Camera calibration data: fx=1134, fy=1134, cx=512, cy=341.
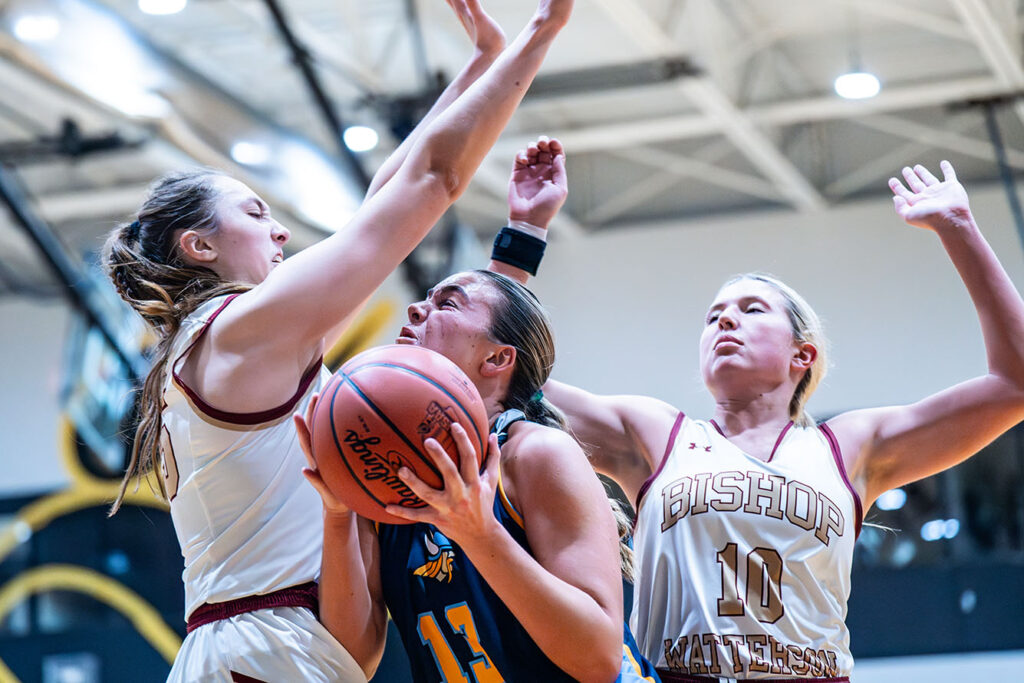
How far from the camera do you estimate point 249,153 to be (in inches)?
331

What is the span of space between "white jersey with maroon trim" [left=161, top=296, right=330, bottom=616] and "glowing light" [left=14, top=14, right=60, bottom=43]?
555 cm

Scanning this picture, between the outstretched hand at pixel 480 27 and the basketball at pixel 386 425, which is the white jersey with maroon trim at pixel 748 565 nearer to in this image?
the basketball at pixel 386 425

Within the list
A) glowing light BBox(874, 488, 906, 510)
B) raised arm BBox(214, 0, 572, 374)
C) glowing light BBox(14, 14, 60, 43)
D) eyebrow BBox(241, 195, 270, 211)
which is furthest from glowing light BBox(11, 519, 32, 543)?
raised arm BBox(214, 0, 572, 374)

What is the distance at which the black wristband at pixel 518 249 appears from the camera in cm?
288

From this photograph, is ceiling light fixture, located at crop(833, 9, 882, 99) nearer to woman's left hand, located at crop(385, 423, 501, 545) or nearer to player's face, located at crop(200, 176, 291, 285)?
player's face, located at crop(200, 176, 291, 285)

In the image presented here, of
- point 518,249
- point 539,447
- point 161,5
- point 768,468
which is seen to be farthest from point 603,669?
→ point 161,5

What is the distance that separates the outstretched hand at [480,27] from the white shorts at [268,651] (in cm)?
137

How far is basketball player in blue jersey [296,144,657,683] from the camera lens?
185 centimetres

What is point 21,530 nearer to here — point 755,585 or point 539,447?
point 755,585

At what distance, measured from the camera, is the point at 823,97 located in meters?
9.35

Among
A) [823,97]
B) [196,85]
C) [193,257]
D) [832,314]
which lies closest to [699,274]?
[832,314]

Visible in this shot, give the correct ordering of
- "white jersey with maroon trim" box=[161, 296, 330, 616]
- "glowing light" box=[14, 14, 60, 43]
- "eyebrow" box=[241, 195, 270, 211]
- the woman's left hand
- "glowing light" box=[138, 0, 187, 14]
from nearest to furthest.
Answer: the woman's left hand, "white jersey with maroon trim" box=[161, 296, 330, 616], "eyebrow" box=[241, 195, 270, 211], "glowing light" box=[14, 14, 60, 43], "glowing light" box=[138, 0, 187, 14]

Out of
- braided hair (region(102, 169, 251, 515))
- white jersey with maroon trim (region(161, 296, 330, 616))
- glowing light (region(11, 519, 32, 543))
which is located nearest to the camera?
white jersey with maroon trim (region(161, 296, 330, 616))

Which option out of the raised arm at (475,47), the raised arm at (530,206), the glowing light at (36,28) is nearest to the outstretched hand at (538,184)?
the raised arm at (530,206)
